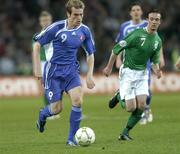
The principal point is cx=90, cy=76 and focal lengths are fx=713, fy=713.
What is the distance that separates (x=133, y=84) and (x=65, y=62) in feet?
5.84

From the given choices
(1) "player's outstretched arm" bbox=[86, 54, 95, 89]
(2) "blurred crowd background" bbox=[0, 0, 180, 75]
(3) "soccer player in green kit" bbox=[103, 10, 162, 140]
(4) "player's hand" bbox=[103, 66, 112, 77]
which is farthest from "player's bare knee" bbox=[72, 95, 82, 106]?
(2) "blurred crowd background" bbox=[0, 0, 180, 75]

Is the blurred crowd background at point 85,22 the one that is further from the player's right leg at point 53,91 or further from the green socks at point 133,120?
the player's right leg at point 53,91

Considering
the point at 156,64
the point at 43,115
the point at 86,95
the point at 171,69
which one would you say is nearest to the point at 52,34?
the point at 43,115

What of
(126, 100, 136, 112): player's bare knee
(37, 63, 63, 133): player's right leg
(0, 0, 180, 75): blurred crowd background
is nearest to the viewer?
(37, 63, 63, 133): player's right leg

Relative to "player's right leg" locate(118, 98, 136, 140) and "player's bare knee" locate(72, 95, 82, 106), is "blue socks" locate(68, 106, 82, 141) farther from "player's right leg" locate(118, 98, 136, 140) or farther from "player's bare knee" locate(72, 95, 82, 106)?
"player's right leg" locate(118, 98, 136, 140)

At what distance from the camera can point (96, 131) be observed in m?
14.5

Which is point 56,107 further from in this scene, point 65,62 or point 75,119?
point 65,62

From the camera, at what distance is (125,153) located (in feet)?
34.5

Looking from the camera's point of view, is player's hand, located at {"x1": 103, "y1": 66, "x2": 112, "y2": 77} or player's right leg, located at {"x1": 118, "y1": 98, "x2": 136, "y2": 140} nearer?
player's hand, located at {"x1": 103, "y1": 66, "x2": 112, "y2": 77}

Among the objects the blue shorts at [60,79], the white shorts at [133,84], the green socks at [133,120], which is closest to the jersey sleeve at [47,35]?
the blue shorts at [60,79]

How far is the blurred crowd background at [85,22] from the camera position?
2941cm

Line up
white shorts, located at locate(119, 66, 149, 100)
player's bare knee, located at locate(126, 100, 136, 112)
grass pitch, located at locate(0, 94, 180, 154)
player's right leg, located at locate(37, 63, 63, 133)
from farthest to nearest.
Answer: white shorts, located at locate(119, 66, 149, 100) → player's bare knee, located at locate(126, 100, 136, 112) → player's right leg, located at locate(37, 63, 63, 133) → grass pitch, located at locate(0, 94, 180, 154)

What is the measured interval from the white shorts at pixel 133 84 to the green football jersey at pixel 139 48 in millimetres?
112

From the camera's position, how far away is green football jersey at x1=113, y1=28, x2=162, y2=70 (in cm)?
1280
